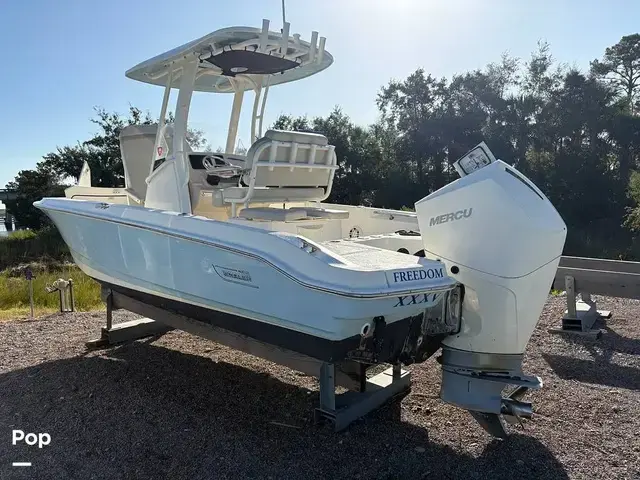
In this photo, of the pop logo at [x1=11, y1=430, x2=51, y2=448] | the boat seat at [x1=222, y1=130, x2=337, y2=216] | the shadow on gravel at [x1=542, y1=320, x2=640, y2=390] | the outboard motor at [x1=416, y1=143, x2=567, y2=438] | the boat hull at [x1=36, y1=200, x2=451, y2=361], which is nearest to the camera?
the boat hull at [x1=36, y1=200, x2=451, y2=361]

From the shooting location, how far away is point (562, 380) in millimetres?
4324

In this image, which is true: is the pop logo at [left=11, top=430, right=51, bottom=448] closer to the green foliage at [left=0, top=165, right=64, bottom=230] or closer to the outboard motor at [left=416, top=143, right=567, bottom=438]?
the outboard motor at [left=416, top=143, right=567, bottom=438]

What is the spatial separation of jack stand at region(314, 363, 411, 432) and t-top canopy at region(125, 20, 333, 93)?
2457mm

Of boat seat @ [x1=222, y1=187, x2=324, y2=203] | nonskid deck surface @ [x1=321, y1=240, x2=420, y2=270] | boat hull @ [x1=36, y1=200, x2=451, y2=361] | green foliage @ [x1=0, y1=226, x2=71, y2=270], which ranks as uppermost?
boat seat @ [x1=222, y1=187, x2=324, y2=203]

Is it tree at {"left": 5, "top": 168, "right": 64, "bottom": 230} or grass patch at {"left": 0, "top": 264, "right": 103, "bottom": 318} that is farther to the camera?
tree at {"left": 5, "top": 168, "right": 64, "bottom": 230}

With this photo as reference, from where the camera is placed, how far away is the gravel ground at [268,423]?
10.1 ft

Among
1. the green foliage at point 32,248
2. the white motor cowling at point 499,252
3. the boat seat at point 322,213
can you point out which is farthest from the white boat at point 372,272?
the green foliage at point 32,248

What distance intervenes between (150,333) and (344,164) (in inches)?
765

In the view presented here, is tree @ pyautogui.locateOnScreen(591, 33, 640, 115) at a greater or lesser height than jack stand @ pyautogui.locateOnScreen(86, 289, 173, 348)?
greater

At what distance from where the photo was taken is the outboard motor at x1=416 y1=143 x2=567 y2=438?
118 inches

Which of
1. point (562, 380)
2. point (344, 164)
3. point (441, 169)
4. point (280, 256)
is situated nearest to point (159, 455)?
point (280, 256)

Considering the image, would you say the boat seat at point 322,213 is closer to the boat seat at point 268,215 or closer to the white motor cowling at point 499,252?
the boat seat at point 268,215

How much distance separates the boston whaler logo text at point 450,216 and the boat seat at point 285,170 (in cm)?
131

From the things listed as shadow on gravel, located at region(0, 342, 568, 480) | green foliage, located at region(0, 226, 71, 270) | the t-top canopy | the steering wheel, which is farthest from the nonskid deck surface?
green foliage, located at region(0, 226, 71, 270)
